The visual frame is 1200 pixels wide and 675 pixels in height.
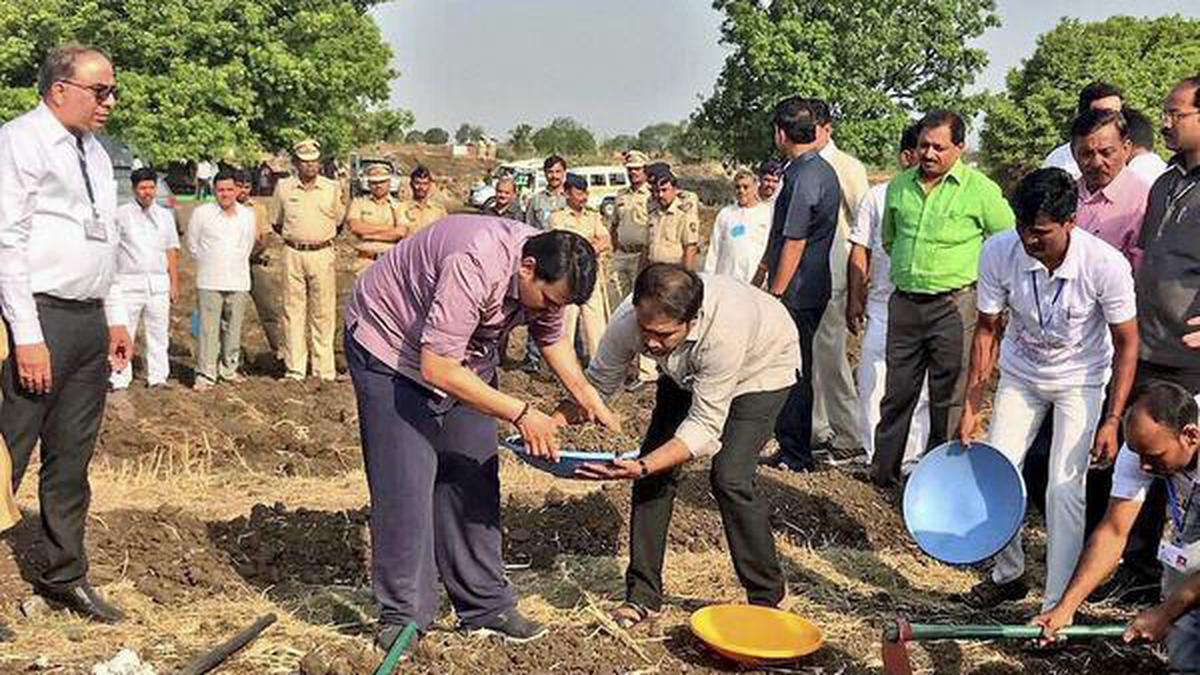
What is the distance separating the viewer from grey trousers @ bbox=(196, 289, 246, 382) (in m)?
9.66

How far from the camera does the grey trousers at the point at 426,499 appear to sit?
14.0 feet

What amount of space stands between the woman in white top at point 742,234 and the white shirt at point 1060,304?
4.15m

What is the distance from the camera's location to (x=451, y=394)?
4.05 meters

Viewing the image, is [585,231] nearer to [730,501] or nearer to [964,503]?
A: [964,503]

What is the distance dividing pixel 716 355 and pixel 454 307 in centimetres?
95

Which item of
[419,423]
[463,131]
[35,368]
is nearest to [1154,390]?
[419,423]

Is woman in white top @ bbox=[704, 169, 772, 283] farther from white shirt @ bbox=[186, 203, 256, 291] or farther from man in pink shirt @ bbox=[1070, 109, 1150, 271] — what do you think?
man in pink shirt @ bbox=[1070, 109, 1150, 271]

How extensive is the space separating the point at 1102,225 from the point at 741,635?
7.88 ft

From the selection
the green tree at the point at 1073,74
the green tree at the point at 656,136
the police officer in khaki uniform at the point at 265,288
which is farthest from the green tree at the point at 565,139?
the police officer in khaki uniform at the point at 265,288

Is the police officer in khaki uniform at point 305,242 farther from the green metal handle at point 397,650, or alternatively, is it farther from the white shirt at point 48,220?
the green metal handle at point 397,650

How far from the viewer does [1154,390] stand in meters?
3.86

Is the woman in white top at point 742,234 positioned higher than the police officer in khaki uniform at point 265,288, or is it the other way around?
the woman in white top at point 742,234

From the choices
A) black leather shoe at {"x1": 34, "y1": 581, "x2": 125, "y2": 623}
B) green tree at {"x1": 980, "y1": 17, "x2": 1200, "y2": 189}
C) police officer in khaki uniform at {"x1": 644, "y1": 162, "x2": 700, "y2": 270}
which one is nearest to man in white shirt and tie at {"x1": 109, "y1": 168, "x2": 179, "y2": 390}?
police officer in khaki uniform at {"x1": 644, "y1": 162, "x2": 700, "y2": 270}

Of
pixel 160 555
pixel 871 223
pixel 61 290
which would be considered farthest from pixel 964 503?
pixel 61 290
